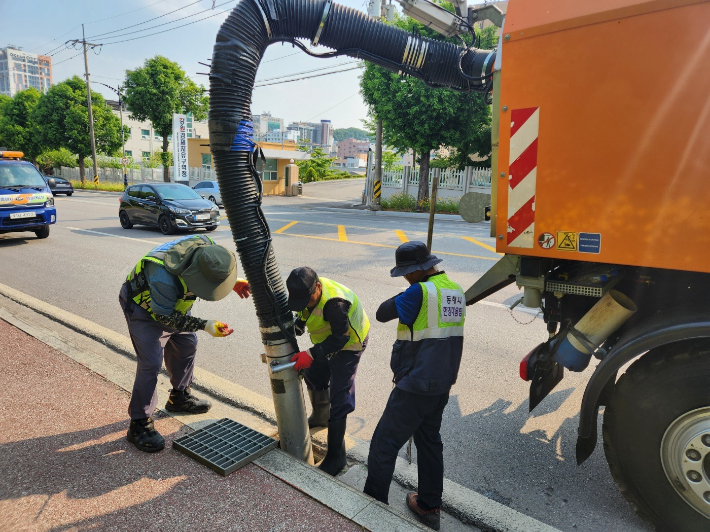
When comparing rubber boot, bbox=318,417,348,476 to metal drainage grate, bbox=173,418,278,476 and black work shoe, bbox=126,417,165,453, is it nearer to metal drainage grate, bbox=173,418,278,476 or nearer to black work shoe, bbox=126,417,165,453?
metal drainage grate, bbox=173,418,278,476

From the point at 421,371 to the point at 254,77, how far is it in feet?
6.39

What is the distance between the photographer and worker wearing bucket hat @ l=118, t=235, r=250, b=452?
3.07m

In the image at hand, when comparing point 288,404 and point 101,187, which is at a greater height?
point 101,187

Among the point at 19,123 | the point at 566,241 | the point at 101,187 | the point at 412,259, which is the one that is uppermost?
the point at 19,123

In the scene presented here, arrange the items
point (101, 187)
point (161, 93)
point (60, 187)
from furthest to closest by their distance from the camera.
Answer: point (101, 187), point (161, 93), point (60, 187)

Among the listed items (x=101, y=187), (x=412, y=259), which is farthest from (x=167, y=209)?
(x=101, y=187)

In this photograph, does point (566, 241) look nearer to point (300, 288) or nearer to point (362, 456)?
point (300, 288)

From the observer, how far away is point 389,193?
2519cm

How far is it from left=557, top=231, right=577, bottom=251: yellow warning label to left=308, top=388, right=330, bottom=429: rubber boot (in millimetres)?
1994

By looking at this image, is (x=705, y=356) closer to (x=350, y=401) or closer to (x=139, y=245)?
(x=350, y=401)

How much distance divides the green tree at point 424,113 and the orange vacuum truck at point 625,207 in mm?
16791

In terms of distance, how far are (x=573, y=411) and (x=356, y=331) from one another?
79.4 inches

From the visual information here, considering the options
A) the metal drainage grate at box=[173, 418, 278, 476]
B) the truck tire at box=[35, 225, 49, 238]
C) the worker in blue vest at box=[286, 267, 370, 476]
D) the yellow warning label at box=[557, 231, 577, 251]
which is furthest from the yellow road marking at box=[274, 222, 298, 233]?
the yellow warning label at box=[557, 231, 577, 251]

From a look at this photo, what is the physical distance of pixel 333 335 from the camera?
9.79 ft
